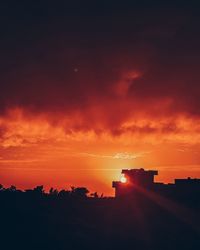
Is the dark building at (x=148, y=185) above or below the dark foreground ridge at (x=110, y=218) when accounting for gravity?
above

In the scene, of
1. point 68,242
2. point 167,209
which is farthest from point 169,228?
point 68,242

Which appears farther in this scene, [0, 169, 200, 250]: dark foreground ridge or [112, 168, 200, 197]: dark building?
[112, 168, 200, 197]: dark building

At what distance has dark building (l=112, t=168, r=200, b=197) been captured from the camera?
102 feet

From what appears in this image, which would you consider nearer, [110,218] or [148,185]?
[110,218]

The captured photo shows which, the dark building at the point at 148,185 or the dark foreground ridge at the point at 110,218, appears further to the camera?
the dark building at the point at 148,185

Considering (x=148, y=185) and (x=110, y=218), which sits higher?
(x=148, y=185)

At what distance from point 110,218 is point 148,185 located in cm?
392

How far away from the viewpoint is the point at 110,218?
30766 millimetres

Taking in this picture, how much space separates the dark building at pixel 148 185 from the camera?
31109 millimetres

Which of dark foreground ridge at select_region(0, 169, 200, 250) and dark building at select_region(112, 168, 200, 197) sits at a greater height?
dark building at select_region(112, 168, 200, 197)

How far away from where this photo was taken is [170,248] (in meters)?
28.4

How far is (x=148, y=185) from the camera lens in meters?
33.2

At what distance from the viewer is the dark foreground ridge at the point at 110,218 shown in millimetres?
27797

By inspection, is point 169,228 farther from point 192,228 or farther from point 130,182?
point 130,182
